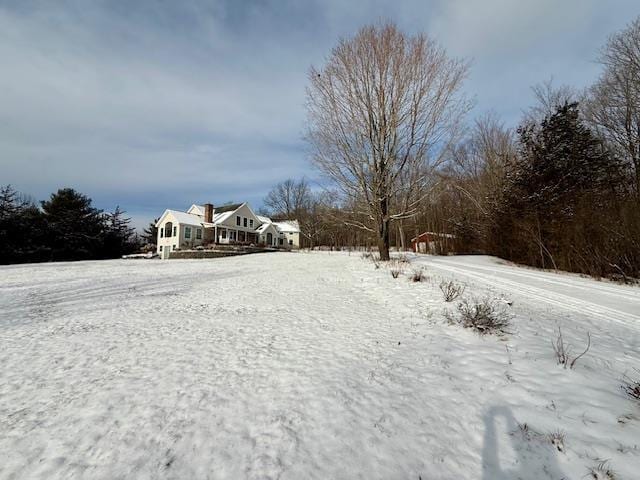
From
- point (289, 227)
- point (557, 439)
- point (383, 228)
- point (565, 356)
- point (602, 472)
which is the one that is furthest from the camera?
point (289, 227)

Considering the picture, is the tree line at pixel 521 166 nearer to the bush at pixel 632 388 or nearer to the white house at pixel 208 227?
the bush at pixel 632 388

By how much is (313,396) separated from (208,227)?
34.7 metres

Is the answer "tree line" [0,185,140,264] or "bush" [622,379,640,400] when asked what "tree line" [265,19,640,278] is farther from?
"tree line" [0,185,140,264]

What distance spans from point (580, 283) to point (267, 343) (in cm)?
1014

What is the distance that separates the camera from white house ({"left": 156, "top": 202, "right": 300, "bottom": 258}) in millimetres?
31562

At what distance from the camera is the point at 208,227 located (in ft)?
113

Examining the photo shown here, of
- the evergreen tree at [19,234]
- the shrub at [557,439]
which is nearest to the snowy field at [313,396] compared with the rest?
the shrub at [557,439]

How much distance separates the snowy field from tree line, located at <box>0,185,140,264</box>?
77.0ft

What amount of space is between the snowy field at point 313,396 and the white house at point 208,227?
1083 inches

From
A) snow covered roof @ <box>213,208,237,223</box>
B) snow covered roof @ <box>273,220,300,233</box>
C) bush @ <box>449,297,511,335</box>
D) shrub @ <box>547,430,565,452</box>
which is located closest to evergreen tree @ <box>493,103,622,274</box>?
bush @ <box>449,297,511,335</box>

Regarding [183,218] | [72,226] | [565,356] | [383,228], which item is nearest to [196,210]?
[183,218]

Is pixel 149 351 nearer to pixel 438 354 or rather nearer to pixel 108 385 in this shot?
pixel 108 385

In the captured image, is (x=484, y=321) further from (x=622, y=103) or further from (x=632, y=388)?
(x=622, y=103)

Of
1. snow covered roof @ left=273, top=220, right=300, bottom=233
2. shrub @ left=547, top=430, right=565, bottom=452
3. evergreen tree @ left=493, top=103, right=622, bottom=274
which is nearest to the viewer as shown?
shrub @ left=547, top=430, right=565, bottom=452
